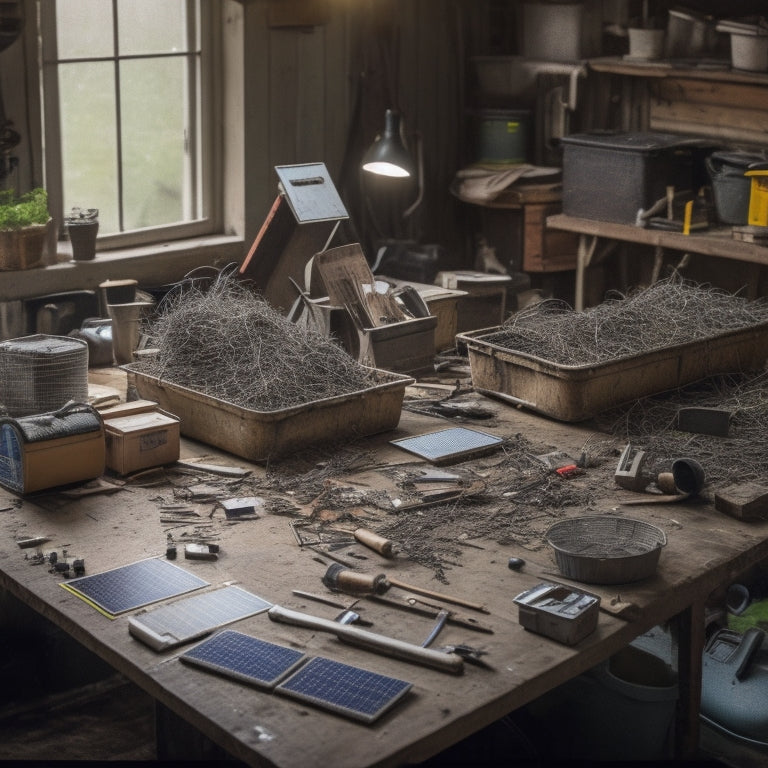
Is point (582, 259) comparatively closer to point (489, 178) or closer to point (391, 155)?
point (489, 178)

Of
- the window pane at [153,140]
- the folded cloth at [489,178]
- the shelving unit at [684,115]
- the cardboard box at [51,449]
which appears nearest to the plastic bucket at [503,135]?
the folded cloth at [489,178]

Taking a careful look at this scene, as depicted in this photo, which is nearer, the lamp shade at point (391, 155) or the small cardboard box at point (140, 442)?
the small cardboard box at point (140, 442)

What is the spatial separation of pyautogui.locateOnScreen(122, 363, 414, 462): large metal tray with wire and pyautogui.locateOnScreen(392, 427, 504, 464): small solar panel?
0.45 feet

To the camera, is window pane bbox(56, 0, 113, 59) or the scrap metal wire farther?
window pane bbox(56, 0, 113, 59)

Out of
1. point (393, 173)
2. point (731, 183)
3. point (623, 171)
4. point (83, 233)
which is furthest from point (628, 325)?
point (83, 233)

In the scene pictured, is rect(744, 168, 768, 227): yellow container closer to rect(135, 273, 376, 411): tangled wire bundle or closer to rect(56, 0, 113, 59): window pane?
rect(135, 273, 376, 411): tangled wire bundle

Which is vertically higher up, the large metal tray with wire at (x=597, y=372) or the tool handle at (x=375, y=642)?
the large metal tray with wire at (x=597, y=372)

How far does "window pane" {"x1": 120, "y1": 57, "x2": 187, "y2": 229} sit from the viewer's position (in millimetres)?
5773

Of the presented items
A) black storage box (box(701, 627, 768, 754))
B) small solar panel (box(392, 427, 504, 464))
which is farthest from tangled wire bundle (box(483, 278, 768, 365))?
black storage box (box(701, 627, 768, 754))

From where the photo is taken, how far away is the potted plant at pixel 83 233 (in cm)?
542

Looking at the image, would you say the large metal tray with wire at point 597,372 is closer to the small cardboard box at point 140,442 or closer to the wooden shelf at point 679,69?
the small cardboard box at point 140,442

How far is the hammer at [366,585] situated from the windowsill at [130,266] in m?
2.60

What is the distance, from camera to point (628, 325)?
4762mm

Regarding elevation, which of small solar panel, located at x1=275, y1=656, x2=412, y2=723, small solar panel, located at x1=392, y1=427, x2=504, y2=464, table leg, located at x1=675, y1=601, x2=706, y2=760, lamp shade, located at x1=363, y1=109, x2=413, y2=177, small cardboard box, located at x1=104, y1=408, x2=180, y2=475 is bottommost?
table leg, located at x1=675, y1=601, x2=706, y2=760
